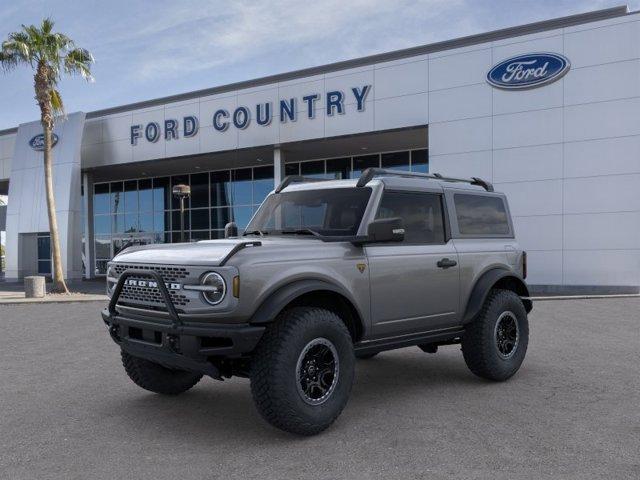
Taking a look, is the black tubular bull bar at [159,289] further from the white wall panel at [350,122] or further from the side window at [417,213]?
the white wall panel at [350,122]

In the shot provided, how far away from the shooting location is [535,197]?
59.6 ft

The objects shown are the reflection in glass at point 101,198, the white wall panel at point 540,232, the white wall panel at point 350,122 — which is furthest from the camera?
the reflection in glass at point 101,198

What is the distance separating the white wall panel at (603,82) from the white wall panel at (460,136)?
2.61 metres

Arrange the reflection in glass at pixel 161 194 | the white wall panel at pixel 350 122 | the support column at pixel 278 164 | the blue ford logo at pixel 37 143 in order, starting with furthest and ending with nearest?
the reflection in glass at pixel 161 194 → the blue ford logo at pixel 37 143 → the support column at pixel 278 164 → the white wall panel at pixel 350 122

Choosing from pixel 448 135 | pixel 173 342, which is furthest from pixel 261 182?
pixel 173 342

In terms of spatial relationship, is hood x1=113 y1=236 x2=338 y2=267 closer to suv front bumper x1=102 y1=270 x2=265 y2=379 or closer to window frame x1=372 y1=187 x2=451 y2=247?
suv front bumper x1=102 y1=270 x2=265 y2=379

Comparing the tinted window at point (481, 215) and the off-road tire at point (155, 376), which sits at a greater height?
the tinted window at point (481, 215)

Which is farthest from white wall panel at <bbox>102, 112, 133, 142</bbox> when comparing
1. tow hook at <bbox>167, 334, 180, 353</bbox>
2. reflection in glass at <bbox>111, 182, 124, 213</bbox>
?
tow hook at <bbox>167, 334, 180, 353</bbox>

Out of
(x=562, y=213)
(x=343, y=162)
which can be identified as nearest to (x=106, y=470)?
(x=562, y=213)

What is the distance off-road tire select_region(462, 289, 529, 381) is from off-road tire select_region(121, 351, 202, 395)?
2.78 m

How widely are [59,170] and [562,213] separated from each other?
21.8 meters

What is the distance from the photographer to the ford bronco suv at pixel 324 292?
4.11 m

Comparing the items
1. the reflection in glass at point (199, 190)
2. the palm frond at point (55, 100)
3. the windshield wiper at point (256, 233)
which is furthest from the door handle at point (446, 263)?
the reflection in glass at point (199, 190)

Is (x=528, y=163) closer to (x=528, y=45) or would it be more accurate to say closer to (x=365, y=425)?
(x=528, y=45)
